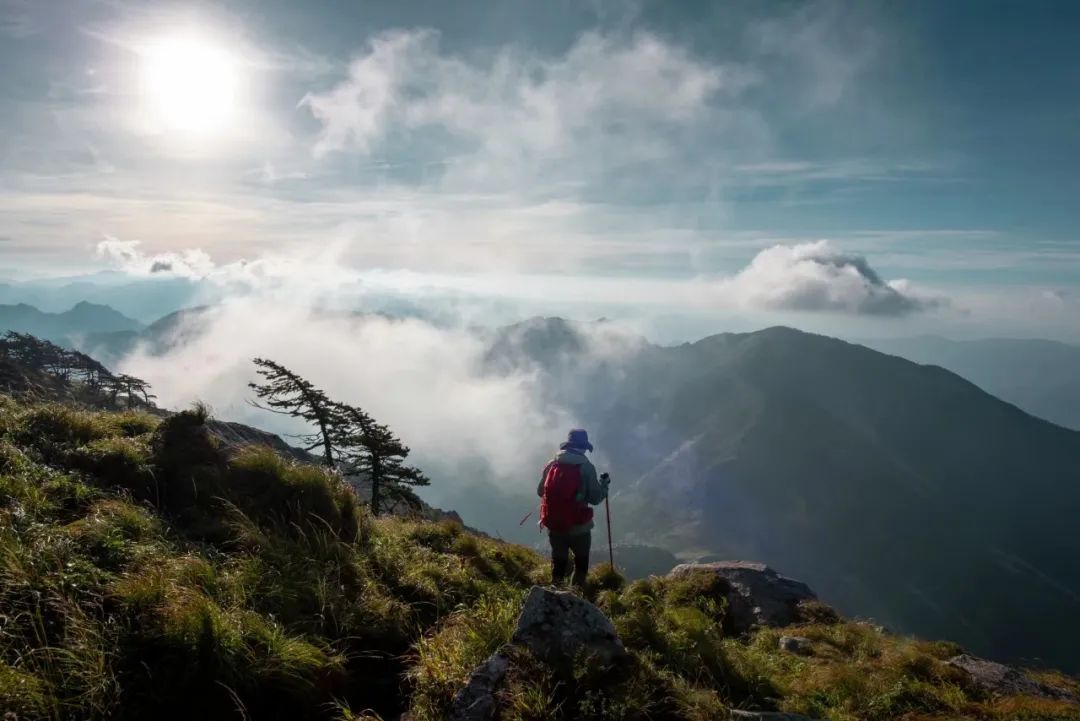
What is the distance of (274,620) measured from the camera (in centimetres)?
673

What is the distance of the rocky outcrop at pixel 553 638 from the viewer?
5.72 m

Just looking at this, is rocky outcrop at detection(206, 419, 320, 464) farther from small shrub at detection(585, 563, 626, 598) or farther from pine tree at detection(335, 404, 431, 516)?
small shrub at detection(585, 563, 626, 598)

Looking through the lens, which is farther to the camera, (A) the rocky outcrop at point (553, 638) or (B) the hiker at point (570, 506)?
(B) the hiker at point (570, 506)

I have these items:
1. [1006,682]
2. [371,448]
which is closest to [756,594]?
[1006,682]

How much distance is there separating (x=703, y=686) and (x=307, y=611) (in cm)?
554

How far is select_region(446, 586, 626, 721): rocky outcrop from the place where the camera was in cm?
572

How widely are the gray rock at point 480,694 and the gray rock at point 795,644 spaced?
797 cm

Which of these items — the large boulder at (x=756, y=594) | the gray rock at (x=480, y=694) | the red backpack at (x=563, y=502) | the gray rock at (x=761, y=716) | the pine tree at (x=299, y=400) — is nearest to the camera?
the gray rock at (x=480, y=694)

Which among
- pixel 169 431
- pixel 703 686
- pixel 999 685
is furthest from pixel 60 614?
pixel 999 685

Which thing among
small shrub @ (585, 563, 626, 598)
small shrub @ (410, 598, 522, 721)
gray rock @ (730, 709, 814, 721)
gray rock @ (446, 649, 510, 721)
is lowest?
small shrub @ (585, 563, 626, 598)

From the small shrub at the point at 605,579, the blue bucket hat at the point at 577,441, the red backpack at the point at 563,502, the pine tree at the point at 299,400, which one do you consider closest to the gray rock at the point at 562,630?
the red backpack at the point at 563,502

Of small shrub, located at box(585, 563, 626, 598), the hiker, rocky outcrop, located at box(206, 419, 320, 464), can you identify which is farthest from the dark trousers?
rocky outcrop, located at box(206, 419, 320, 464)

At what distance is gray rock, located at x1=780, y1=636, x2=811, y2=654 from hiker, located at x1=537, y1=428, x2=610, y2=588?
14.2 feet

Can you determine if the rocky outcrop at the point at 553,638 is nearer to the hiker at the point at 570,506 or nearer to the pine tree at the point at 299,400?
the hiker at the point at 570,506
